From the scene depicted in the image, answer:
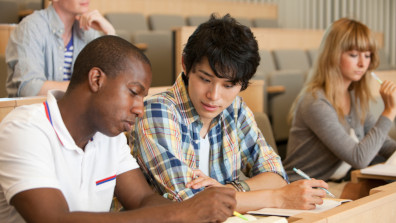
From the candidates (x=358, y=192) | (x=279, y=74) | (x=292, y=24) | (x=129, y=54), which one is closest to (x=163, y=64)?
(x=279, y=74)

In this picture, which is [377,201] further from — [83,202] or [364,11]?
[364,11]

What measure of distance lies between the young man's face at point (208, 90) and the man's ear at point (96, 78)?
42 cm

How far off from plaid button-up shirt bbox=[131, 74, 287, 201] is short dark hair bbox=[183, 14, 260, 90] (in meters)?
0.13

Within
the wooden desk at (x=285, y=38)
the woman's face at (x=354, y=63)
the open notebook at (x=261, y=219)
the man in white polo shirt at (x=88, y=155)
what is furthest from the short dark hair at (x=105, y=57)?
the wooden desk at (x=285, y=38)

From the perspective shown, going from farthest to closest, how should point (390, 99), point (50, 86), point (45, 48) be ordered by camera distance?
point (390, 99)
point (45, 48)
point (50, 86)

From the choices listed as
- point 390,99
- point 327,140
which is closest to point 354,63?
point 390,99

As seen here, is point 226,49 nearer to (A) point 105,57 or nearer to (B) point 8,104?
(A) point 105,57

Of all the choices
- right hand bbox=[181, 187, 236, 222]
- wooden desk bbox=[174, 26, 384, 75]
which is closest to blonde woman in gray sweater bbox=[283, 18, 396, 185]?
wooden desk bbox=[174, 26, 384, 75]

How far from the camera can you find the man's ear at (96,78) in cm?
118

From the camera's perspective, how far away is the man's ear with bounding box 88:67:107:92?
1.18 m

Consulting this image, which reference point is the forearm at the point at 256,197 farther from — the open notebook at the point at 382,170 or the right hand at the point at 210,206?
the open notebook at the point at 382,170

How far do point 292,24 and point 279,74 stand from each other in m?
2.92

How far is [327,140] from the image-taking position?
92.2 inches

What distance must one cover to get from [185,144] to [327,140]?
984 mm
